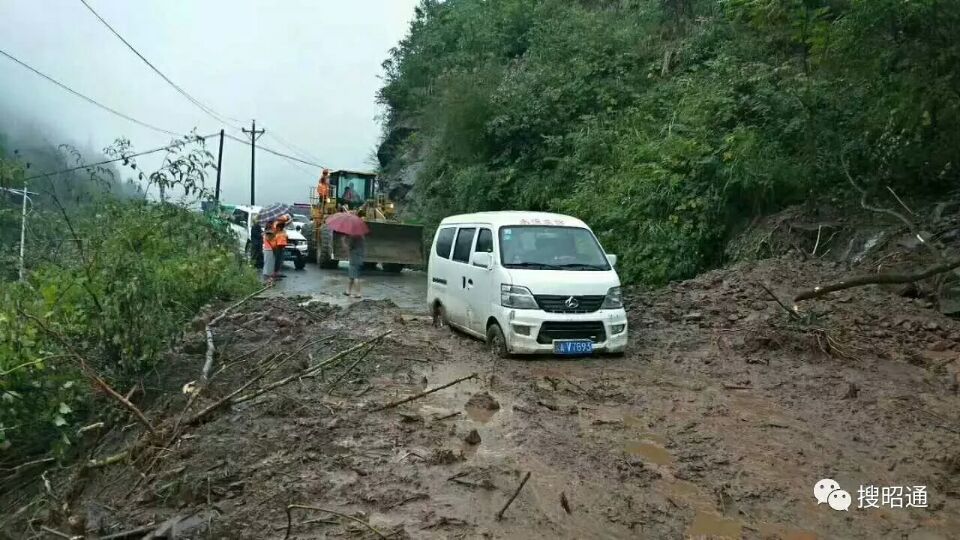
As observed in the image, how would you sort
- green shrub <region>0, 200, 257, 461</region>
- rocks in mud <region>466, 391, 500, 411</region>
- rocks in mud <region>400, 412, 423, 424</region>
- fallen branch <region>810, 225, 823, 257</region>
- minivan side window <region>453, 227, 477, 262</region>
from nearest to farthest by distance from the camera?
1. rocks in mud <region>400, 412, 423, 424</region>
2. green shrub <region>0, 200, 257, 461</region>
3. rocks in mud <region>466, 391, 500, 411</region>
4. minivan side window <region>453, 227, 477, 262</region>
5. fallen branch <region>810, 225, 823, 257</region>

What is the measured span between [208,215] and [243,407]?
27.5ft

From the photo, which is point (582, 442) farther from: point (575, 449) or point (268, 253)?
point (268, 253)

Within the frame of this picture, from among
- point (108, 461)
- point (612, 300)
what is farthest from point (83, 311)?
point (612, 300)

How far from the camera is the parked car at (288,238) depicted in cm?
2208

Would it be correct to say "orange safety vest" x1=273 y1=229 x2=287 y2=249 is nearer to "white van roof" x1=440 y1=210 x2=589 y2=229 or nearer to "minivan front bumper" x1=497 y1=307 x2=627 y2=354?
"white van roof" x1=440 y1=210 x2=589 y2=229

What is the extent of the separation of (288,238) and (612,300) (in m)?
15.1

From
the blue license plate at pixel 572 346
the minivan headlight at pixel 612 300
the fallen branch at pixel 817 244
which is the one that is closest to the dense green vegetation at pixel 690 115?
the fallen branch at pixel 817 244

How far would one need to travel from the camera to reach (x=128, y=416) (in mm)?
6316

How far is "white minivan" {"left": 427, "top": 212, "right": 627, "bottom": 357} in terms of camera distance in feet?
26.9

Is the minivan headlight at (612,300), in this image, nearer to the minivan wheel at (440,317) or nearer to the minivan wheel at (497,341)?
the minivan wheel at (497,341)

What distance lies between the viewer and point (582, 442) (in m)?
5.56

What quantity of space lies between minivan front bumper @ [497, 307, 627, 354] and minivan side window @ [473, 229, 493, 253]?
43.2 inches

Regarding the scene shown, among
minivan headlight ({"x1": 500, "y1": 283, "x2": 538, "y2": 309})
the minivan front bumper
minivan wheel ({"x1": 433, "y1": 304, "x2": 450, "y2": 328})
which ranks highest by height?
minivan headlight ({"x1": 500, "y1": 283, "x2": 538, "y2": 309})

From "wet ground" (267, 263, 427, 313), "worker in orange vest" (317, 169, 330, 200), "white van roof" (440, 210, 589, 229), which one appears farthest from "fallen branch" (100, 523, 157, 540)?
"worker in orange vest" (317, 169, 330, 200)
